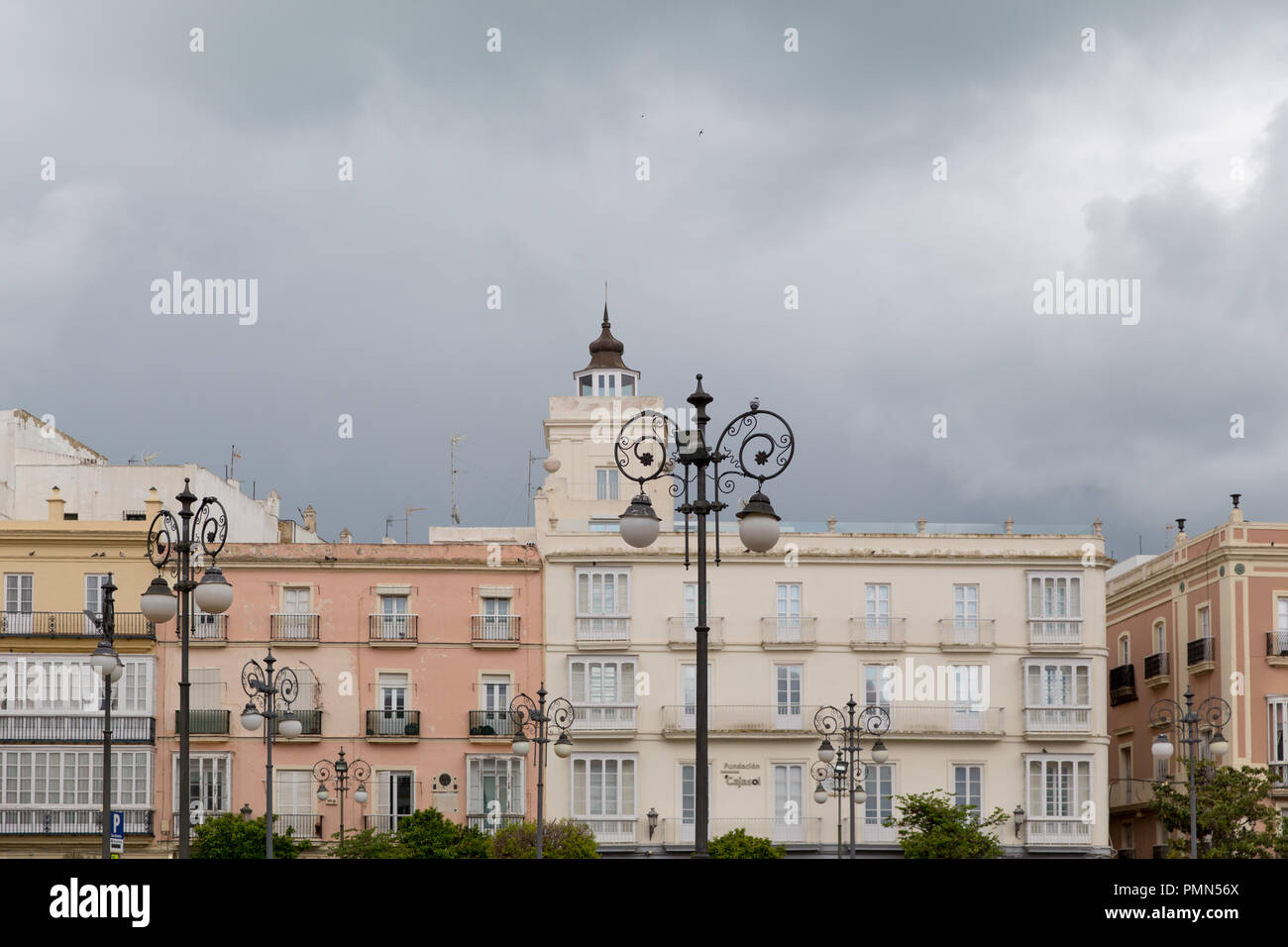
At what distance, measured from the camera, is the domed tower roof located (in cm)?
8012

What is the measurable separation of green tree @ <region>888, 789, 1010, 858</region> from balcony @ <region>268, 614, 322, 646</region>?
19272 mm

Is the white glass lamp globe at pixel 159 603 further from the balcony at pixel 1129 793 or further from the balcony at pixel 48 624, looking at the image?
the balcony at pixel 1129 793

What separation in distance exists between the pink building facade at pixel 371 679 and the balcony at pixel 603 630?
1453mm

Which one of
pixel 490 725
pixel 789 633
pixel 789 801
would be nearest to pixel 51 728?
pixel 490 725

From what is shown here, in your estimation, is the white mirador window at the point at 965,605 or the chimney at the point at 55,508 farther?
the chimney at the point at 55,508

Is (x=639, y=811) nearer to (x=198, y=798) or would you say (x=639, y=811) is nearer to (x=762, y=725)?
(x=762, y=725)

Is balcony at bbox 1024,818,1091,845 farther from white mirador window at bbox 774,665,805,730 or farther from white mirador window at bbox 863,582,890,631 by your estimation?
white mirador window at bbox 774,665,805,730

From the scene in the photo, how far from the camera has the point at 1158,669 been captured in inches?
2301

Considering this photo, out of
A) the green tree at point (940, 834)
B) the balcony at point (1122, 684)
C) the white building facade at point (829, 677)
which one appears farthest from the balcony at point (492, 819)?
the balcony at point (1122, 684)

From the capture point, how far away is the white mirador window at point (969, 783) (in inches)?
2154

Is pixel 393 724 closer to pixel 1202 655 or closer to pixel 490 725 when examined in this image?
pixel 490 725

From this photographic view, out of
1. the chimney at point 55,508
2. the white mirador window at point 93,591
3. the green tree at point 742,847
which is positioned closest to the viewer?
the green tree at point 742,847

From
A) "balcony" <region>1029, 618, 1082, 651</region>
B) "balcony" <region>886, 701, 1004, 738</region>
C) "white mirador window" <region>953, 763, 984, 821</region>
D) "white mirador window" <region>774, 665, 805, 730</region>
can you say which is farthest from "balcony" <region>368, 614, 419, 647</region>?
"balcony" <region>1029, 618, 1082, 651</region>

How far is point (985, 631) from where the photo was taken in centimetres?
5588
